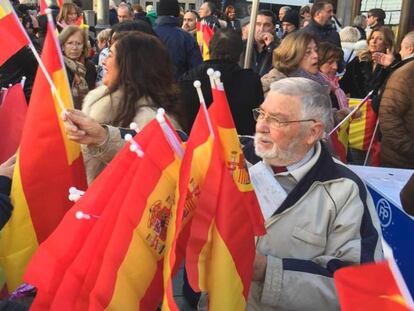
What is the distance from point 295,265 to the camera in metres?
1.88

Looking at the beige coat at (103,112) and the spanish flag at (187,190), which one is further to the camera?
the beige coat at (103,112)

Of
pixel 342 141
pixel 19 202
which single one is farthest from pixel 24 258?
pixel 342 141

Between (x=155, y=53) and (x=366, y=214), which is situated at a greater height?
(x=155, y=53)

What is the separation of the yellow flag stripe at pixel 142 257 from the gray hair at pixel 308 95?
66cm

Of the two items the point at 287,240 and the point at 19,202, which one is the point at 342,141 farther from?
the point at 19,202

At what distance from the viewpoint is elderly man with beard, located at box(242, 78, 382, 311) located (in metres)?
1.87

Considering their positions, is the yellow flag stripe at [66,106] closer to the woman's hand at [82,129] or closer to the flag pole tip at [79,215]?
the woman's hand at [82,129]

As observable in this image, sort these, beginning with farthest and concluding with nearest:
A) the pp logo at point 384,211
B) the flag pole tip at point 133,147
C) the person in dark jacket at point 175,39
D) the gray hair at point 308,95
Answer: the person in dark jacket at point 175,39 → the pp logo at point 384,211 → the gray hair at point 308,95 → the flag pole tip at point 133,147

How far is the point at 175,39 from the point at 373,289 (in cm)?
485

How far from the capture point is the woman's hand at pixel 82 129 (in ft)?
6.94

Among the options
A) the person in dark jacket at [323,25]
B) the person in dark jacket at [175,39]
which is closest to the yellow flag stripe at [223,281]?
the person in dark jacket at [175,39]

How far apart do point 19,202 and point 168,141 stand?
805mm

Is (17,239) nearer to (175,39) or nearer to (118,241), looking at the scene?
(118,241)

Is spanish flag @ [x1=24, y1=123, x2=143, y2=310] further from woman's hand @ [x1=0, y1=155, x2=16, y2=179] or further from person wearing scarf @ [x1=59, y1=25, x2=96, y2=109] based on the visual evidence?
person wearing scarf @ [x1=59, y1=25, x2=96, y2=109]
